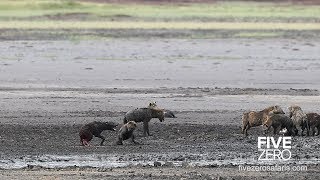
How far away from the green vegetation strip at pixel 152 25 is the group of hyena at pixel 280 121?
25790 millimetres

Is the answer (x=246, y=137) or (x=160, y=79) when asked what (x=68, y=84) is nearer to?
(x=160, y=79)

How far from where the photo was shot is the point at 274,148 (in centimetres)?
1538

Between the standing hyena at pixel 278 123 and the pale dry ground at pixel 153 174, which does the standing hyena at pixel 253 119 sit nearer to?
the standing hyena at pixel 278 123

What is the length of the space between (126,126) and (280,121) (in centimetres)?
239

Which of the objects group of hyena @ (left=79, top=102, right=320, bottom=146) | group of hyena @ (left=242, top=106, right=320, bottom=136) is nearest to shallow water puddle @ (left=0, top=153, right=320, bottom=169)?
group of hyena @ (left=79, top=102, right=320, bottom=146)

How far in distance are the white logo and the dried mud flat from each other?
135 mm

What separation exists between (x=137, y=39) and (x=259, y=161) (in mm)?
22928

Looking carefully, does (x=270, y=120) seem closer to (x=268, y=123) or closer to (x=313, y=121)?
(x=268, y=123)

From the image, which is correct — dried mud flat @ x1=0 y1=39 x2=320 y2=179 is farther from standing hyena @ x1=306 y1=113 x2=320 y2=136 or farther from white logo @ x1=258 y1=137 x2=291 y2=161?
standing hyena @ x1=306 y1=113 x2=320 y2=136

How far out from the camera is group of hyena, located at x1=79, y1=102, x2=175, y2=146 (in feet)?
52.0

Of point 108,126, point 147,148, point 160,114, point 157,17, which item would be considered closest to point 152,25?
point 157,17

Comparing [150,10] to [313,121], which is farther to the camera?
[150,10]

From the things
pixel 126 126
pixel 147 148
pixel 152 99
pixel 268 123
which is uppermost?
pixel 152 99

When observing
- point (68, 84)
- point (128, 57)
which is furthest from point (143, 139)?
point (128, 57)
